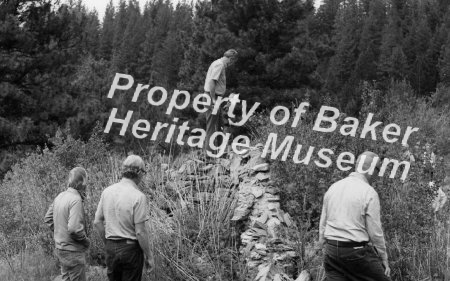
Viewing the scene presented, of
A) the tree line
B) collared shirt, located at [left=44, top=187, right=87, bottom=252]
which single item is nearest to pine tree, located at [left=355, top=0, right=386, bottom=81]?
the tree line

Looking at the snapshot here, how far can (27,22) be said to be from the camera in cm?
1908

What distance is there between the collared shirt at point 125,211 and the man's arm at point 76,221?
57cm

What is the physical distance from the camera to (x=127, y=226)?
4.85 metres

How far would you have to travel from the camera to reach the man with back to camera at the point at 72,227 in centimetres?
537

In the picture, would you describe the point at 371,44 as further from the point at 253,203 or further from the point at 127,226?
the point at 127,226

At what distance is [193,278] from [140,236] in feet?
5.27

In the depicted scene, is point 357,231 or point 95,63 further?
point 95,63

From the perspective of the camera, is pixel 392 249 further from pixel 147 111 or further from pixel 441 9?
pixel 441 9

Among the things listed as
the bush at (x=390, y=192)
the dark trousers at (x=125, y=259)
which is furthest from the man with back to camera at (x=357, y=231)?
the dark trousers at (x=125, y=259)

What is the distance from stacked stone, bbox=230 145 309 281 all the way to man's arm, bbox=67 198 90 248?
2.00 meters

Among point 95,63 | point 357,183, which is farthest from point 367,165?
point 95,63

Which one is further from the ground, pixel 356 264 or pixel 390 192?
pixel 390 192

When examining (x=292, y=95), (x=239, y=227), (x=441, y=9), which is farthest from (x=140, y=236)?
(x=441, y=9)

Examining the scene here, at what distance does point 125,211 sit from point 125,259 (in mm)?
464
